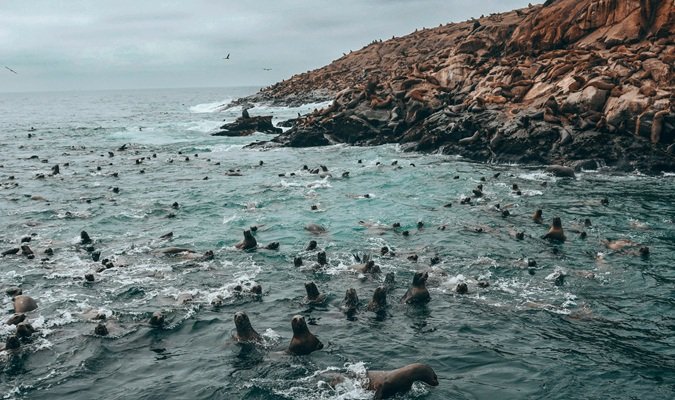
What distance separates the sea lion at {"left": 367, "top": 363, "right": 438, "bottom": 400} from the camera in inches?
501

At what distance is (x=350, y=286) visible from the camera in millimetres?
20047

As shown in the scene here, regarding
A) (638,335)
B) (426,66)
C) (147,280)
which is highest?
(426,66)

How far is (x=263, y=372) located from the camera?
14.1 metres

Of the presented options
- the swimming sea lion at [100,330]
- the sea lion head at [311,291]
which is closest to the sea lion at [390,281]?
the sea lion head at [311,291]

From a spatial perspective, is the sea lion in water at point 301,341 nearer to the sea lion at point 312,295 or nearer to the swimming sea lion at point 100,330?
the sea lion at point 312,295

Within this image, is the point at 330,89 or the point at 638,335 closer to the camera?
the point at 638,335

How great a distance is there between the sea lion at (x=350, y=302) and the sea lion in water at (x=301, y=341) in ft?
9.10

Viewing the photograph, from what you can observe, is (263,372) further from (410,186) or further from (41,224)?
(410,186)

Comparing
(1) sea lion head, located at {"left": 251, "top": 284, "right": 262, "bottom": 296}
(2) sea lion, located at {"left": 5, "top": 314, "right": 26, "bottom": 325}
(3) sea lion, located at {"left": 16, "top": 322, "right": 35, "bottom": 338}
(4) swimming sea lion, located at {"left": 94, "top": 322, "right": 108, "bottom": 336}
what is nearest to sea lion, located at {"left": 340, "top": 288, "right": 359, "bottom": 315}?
(1) sea lion head, located at {"left": 251, "top": 284, "right": 262, "bottom": 296}

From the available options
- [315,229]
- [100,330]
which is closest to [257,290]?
[100,330]

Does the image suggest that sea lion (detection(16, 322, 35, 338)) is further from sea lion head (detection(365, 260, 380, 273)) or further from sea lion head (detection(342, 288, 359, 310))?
sea lion head (detection(365, 260, 380, 273))

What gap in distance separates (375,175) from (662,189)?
1853 cm

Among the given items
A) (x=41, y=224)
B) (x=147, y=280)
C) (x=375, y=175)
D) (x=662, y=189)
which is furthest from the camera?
(x=375, y=175)

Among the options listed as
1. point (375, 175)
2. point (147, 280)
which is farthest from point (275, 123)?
point (147, 280)
